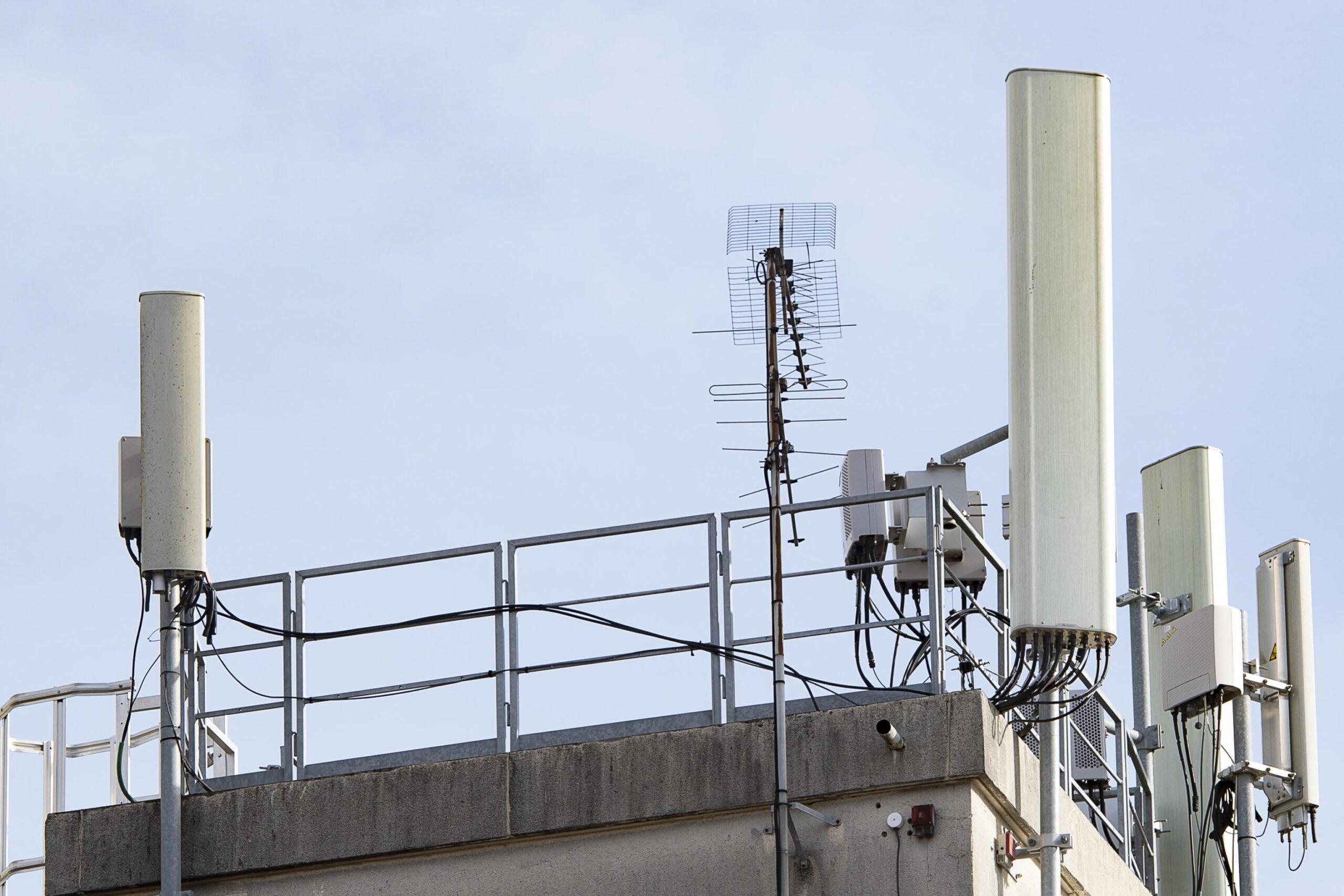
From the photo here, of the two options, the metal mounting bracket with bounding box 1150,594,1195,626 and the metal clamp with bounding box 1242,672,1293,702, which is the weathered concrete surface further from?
the metal mounting bracket with bounding box 1150,594,1195,626

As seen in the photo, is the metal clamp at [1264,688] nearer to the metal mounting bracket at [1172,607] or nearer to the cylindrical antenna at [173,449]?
the metal mounting bracket at [1172,607]

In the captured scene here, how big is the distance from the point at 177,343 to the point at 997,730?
204 inches

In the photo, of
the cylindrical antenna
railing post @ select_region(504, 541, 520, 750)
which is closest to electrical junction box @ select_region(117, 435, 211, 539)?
the cylindrical antenna

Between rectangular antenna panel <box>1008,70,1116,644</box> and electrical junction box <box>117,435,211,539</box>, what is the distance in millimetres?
4651

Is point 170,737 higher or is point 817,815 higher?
point 170,737

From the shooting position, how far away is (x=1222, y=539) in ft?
57.0

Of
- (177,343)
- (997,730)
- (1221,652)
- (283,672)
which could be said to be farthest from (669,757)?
(1221,652)

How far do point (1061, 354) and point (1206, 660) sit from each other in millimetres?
4166

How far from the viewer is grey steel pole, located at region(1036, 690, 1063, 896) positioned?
40.5 feet

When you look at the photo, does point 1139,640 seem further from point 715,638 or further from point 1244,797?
point 715,638

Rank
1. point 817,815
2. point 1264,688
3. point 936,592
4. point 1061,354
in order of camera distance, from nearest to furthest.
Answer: point 817,815 < point 936,592 < point 1061,354 < point 1264,688

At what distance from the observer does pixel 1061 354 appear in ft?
41.9

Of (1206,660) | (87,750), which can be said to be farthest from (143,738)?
(1206,660)

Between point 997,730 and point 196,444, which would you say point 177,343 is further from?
point 997,730
